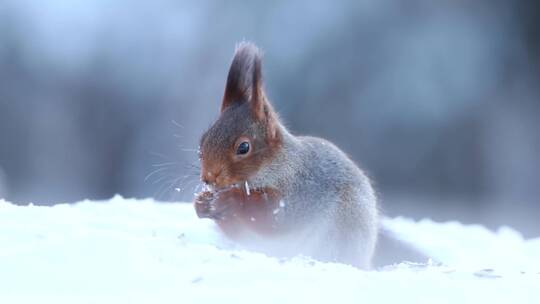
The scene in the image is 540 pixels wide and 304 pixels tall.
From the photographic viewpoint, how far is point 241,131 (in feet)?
4.71

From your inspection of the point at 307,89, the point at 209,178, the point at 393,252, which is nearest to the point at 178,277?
the point at 209,178

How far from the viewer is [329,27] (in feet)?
13.1

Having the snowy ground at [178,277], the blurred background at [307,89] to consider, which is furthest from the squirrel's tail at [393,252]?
the blurred background at [307,89]

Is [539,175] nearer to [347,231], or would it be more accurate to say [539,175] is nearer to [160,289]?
[347,231]

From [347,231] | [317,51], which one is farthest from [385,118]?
[347,231]

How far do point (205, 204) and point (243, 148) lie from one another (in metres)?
0.13

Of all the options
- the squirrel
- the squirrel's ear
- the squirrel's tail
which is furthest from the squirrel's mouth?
the squirrel's tail

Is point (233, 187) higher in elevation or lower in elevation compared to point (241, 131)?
lower

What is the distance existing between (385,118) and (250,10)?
97 centimetres

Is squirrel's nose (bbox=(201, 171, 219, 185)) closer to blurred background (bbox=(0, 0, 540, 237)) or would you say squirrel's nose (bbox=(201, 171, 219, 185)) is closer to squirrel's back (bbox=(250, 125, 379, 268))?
squirrel's back (bbox=(250, 125, 379, 268))

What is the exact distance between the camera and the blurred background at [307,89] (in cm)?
389

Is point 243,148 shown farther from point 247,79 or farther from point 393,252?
point 393,252

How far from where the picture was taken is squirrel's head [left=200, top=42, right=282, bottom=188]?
1397 millimetres

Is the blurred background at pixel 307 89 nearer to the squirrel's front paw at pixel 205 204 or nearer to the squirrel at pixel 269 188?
the squirrel at pixel 269 188
